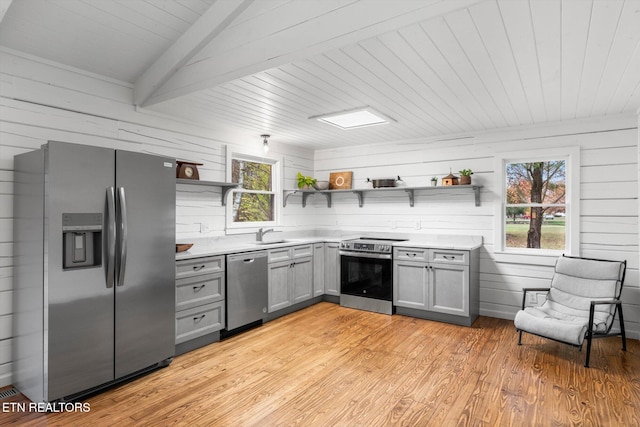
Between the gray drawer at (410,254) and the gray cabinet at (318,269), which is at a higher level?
the gray drawer at (410,254)

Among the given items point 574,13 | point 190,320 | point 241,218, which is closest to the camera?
point 574,13

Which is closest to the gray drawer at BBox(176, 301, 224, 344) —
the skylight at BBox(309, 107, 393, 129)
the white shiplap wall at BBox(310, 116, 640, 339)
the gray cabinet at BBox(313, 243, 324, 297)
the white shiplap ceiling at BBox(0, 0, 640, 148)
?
the gray cabinet at BBox(313, 243, 324, 297)

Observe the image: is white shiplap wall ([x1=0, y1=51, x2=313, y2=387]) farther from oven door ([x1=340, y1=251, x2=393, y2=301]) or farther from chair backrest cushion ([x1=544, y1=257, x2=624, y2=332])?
chair backrest cushion ([x1=544, y1=257, x2=624, y2=332])

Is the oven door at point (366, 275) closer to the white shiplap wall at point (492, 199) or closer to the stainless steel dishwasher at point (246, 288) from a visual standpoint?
the white shiplap wall at point (492, 199)

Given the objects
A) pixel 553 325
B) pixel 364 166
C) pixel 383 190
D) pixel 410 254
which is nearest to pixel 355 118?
pixel 383 190

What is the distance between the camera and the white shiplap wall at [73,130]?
270cm

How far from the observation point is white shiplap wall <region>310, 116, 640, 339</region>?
3.84 m

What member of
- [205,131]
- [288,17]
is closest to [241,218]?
[205,131]

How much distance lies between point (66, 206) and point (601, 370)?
4304mm

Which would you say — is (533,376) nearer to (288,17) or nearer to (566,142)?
(566,142)

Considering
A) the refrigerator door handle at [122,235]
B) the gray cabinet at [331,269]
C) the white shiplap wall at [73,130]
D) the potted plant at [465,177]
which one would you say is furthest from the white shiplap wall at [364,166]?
the refrigerator door handle at [122,235]

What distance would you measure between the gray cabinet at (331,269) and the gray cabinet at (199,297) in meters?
1.81

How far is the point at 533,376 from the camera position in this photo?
290cm

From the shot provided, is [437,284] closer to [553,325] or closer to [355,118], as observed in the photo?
[553,325]
